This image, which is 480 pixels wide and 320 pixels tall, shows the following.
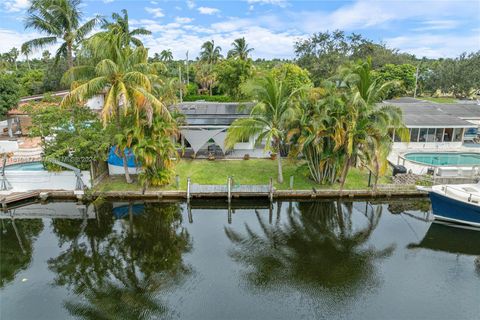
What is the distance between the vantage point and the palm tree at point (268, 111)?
1781 cm

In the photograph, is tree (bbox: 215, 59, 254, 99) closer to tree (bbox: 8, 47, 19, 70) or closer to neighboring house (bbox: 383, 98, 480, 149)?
neighboring house (bbox: 383, 98, 480, 149)

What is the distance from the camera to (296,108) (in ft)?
58.7

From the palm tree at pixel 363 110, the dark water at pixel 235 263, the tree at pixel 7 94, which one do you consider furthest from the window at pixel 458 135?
the tree at pixel 7 94

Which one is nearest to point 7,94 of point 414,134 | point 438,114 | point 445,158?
point 414,134

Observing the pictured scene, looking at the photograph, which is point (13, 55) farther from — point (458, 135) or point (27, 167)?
point (458, 135)

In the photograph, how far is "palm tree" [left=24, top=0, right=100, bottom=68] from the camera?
914 inches

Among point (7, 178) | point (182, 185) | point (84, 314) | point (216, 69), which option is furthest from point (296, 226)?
point (216, 69)

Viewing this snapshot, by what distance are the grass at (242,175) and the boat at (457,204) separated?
3.96 meters

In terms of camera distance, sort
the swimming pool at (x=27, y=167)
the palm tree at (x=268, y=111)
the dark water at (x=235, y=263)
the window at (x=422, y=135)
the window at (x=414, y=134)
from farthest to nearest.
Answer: the window at (x=422, y=135), the window at (x=414, y=134), the swimming pool at (x=27, y=167), the palm tree at (x=268, y=111), the dark water at (x=235, y=263)

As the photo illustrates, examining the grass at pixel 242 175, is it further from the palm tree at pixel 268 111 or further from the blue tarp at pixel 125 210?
the palm tree at pixel 268 111

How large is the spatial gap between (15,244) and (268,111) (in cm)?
1396

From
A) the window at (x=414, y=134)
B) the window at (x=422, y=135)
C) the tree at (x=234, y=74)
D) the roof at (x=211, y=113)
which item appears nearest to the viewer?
the roof at (x=211, y=113)

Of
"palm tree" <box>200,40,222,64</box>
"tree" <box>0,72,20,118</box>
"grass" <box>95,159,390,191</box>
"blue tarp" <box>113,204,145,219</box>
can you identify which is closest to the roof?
"grass" <box>95,159,390,191</box>

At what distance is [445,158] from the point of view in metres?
24.8
